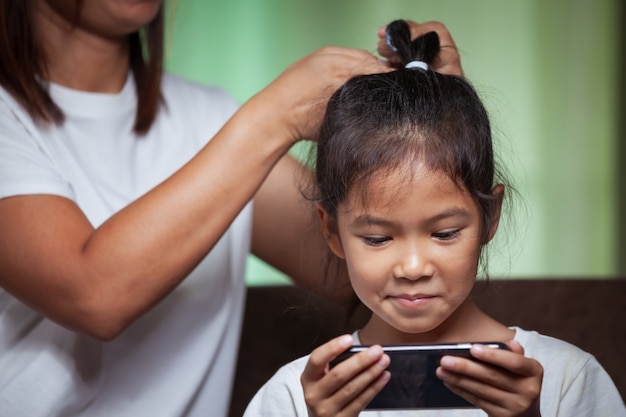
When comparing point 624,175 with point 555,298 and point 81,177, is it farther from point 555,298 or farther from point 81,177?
point 81,177

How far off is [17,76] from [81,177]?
0.18 metres

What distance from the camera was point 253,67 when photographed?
12.9ft

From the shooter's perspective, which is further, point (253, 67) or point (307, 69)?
point (253, 67)

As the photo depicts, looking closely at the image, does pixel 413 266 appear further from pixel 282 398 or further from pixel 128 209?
pixel 128 209

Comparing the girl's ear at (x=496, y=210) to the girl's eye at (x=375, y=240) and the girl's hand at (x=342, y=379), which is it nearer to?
the girl's eye at (x=375, y=240)

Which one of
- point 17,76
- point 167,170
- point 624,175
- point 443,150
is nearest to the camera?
point 443,150

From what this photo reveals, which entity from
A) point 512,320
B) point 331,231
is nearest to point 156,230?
point 331,231

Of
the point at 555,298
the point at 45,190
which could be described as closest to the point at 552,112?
the point at 555,298

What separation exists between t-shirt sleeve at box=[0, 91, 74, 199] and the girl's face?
19.0 inches

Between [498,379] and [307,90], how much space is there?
1.54 feet

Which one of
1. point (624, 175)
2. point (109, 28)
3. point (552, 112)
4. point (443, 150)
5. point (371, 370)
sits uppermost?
point (109, 28)

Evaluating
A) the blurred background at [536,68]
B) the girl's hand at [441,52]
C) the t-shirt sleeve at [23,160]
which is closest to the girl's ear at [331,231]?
the girl's hand at [441,52]

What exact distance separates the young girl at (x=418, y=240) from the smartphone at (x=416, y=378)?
0.01 metres

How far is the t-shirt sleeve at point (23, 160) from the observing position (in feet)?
4.36
